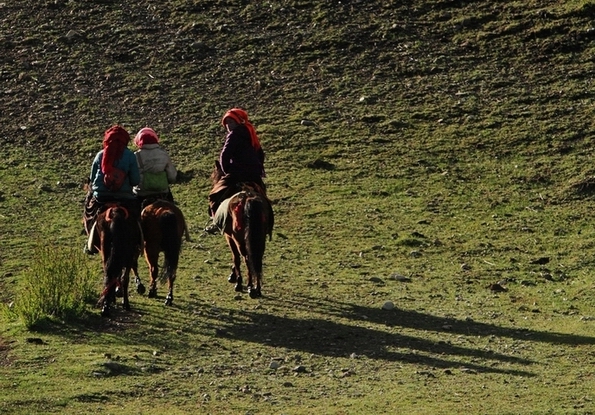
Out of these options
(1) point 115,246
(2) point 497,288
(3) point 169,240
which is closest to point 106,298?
(1) point 115,246

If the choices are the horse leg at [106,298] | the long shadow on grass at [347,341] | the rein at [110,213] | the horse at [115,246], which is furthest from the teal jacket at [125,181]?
the long shadow on grass at [347,341]

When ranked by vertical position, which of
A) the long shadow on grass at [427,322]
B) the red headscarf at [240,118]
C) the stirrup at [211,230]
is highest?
the red headscarf at [240,118]

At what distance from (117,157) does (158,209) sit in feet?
2.20

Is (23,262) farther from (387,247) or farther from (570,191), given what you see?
(570,191)

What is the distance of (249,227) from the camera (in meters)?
13.1

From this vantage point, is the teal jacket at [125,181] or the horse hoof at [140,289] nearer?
the teal jacket at [125,181]

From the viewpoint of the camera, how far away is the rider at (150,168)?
1362cm

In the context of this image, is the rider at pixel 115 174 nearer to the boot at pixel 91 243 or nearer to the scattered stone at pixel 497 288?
the boot at pixel 91 243

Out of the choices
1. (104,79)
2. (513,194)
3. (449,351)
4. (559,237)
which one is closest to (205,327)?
(449,351)

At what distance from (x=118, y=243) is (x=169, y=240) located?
648mm

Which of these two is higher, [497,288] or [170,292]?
[497,288]

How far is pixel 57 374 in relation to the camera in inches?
415

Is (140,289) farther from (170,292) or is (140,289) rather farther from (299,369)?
(299,369)

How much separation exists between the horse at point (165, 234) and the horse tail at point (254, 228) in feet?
2.26
